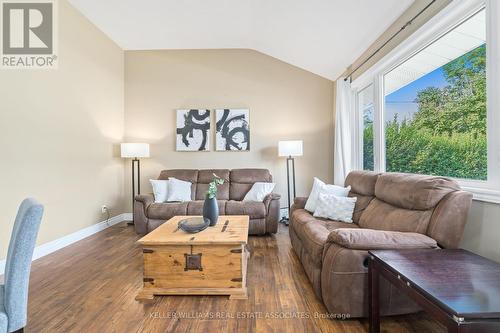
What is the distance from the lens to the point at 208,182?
14.1ft

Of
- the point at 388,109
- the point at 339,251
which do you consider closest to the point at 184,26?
the point at 388,109

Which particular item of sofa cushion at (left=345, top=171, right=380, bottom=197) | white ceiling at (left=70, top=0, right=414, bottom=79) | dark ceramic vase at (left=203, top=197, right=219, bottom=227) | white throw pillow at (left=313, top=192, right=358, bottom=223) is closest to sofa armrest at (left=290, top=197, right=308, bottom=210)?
white throw pillow at (left=313, top=192, right=358, bottom=223)

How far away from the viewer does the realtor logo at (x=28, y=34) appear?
2.71 metres

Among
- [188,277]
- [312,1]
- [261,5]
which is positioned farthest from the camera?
[261,5]

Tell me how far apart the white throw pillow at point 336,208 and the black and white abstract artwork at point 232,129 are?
6.98 ft

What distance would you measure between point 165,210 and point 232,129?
1.85 m

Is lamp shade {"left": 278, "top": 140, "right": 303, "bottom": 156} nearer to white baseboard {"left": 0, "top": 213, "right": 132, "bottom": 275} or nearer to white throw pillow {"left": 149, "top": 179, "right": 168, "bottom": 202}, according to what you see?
white throw pillow {"left": 149, "top": 179, "right": 168, "bottom": 202}

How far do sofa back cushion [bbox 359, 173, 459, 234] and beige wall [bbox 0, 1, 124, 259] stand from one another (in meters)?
3.53

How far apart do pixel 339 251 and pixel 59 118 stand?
3496 mm

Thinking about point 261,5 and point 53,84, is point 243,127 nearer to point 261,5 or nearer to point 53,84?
point 261,5

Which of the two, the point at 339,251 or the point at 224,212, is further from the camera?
the point at 224,212

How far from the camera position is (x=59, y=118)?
319cm

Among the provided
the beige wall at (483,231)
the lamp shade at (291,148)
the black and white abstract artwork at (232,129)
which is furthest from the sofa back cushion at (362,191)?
the black and white abstract artwork at (232,129)

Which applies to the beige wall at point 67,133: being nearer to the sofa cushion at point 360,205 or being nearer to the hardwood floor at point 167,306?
the hardwood floor at point 167,306
